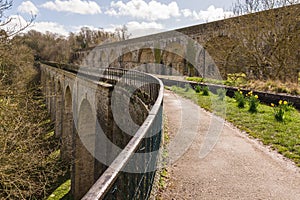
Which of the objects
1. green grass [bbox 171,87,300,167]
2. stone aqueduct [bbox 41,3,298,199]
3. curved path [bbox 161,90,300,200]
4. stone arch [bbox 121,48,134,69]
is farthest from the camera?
stone arch [bbox 121,48,134,69]

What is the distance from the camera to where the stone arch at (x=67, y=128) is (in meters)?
16.6

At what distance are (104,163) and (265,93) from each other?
639 cm

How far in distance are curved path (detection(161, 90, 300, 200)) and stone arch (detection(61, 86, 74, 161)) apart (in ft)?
40.7

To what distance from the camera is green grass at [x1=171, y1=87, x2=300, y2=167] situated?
519 cm

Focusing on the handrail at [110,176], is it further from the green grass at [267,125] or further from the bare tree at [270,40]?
the bare tree at [270,40]

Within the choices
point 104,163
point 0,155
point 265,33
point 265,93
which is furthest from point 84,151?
point 265,33

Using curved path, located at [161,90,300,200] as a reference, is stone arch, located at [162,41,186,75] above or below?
above

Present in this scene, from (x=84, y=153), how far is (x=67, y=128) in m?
5.44

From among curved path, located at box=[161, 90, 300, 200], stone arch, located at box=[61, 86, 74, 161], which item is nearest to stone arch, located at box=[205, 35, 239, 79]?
stone arch, located at box=[61, 86, 74, 161]

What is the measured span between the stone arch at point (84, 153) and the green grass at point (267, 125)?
564 centimetres

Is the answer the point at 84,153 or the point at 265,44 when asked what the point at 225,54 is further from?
the point at 84,153

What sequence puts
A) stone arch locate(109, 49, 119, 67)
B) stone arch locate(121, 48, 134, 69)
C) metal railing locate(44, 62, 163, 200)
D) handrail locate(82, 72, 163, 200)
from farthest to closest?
stone arch locate(109, 49, 119, 67), stone arch locate(121, 48, 134, 69), metal railing locate(44, 62, 163, 200), handrail locate(82, 72, 163, 200)

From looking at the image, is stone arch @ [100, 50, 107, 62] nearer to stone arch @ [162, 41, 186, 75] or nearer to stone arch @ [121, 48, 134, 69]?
stone arch @ [121, 48, 134, 69]

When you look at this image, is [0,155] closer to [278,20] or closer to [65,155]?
[65,155]
